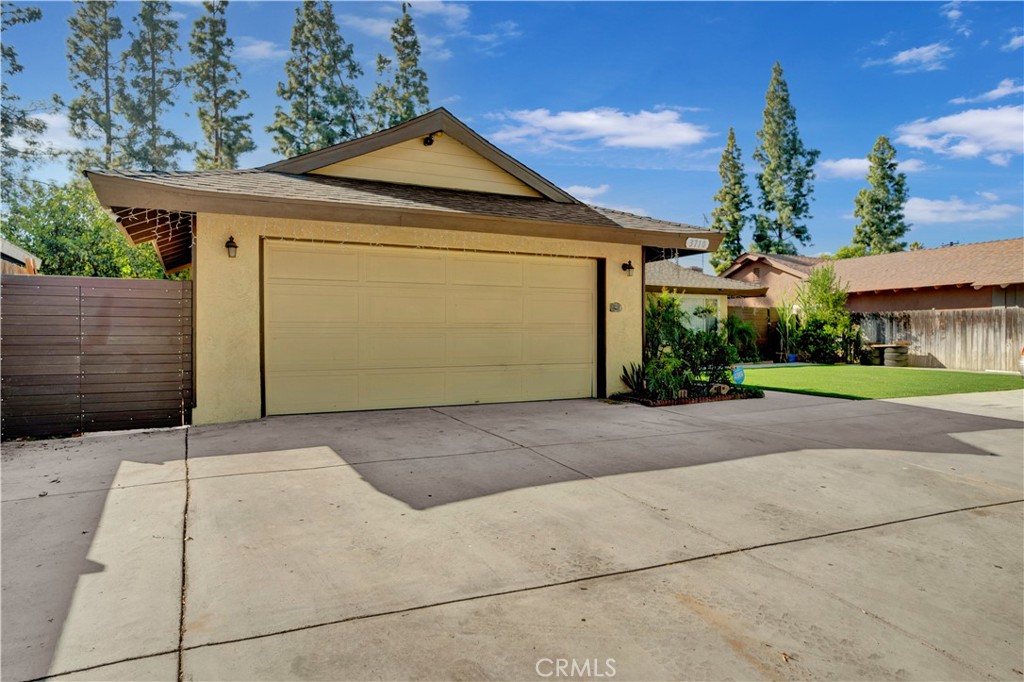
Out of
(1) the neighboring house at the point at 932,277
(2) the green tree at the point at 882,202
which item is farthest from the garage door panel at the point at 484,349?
(2) the green tree at the point at 882,202

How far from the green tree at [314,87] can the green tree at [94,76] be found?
7509 millimetres

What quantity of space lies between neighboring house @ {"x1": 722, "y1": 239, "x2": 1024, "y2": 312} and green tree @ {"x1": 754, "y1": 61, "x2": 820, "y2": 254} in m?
8.66

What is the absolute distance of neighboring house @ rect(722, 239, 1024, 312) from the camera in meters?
19.2

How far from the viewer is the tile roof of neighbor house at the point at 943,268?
63.2 ft

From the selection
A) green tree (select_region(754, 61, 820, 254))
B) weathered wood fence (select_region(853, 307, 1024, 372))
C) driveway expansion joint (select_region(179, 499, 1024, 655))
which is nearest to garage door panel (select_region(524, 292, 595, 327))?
driveway expansion joint (select_region(179, 499, 1024, 655))

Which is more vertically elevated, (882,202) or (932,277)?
(882,202)

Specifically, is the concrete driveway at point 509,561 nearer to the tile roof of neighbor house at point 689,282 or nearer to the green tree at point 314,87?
the tile roof of neighbor house at point 689,282

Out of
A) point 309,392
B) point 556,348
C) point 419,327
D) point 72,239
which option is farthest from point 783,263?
point 72,239

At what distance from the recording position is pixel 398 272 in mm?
8156

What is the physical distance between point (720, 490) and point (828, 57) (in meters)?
16.5

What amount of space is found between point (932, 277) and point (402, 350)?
71.3 feet

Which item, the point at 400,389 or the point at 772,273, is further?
the point at 772,273

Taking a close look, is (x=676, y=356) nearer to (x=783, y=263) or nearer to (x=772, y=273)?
(x=783, y=263)

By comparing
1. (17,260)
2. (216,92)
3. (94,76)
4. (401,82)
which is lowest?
(17,260)
